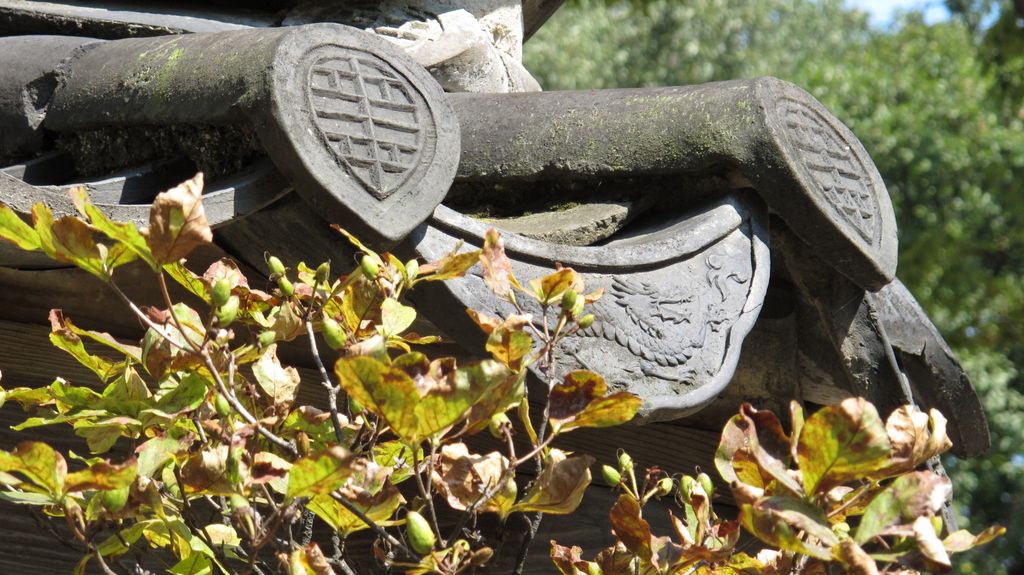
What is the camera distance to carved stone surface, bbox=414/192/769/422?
1.45 meters

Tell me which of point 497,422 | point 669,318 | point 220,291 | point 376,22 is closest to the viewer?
point 220,291

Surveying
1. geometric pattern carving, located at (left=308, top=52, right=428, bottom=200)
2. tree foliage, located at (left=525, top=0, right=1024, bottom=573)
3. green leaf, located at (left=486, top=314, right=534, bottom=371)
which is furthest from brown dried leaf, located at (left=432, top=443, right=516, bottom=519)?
tree foliage, located at (left=525, top=0, right=1024, bottom=573)

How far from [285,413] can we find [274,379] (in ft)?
0.13

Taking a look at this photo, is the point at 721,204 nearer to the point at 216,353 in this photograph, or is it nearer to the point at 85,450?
the point at 216,353

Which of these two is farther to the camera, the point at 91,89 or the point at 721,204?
the point at 721,204

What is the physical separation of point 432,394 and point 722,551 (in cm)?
35

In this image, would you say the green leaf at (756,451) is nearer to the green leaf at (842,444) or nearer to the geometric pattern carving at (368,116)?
the green leaf at (842,444)

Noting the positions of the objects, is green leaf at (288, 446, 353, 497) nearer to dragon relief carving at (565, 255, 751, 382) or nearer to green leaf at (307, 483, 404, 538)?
green leaf at (307, 483, 404, 538)

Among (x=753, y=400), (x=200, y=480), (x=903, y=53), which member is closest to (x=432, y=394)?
(x=200, y=480)

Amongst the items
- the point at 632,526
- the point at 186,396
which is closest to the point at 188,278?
the point at 186,396

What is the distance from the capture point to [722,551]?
1196mm

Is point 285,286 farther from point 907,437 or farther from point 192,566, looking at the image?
point 907,437

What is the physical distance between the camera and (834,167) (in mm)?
1731

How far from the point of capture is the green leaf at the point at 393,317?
1200mm
